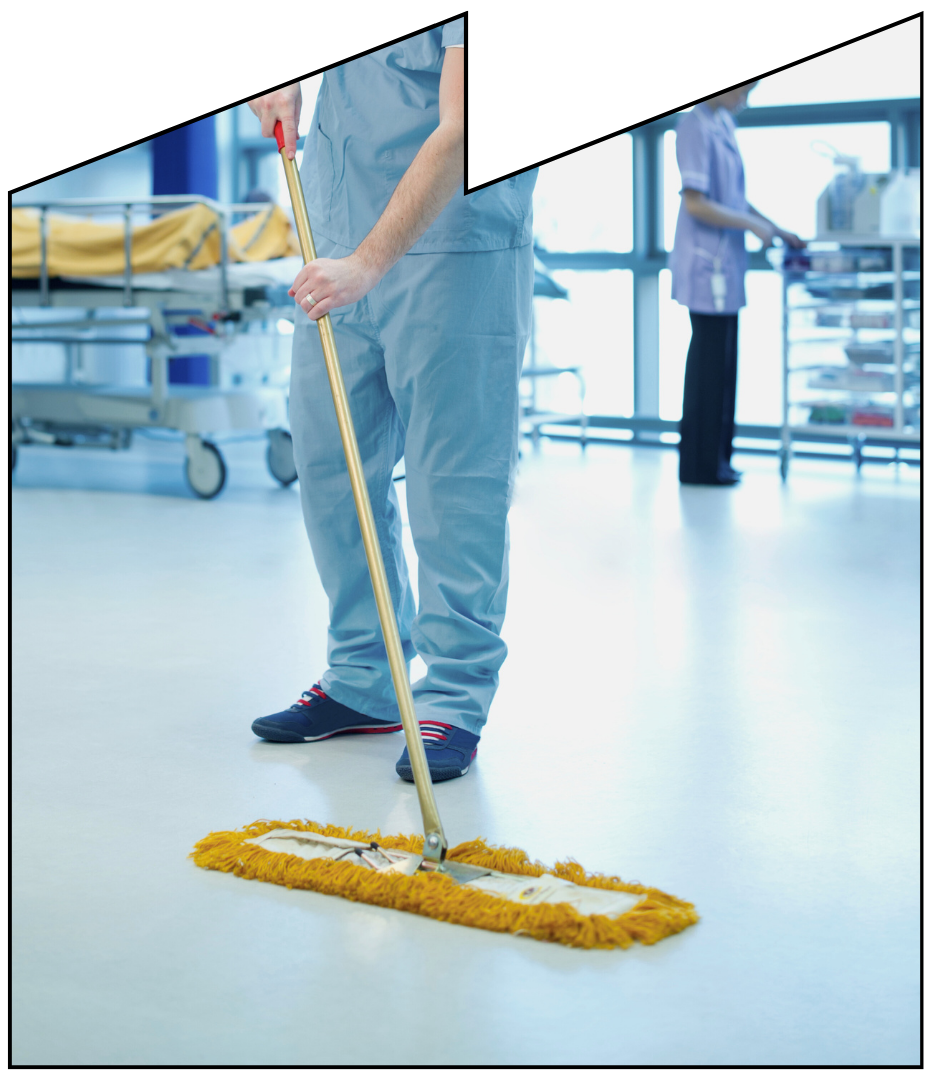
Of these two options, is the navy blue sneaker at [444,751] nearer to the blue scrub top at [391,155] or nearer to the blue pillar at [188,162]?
the blue scrub top at [391,155]

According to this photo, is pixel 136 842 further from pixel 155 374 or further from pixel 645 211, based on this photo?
pixel 645 211

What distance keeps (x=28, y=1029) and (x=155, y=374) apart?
3477mm

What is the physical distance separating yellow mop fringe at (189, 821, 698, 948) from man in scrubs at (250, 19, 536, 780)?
28 cm

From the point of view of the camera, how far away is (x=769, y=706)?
2.06 m

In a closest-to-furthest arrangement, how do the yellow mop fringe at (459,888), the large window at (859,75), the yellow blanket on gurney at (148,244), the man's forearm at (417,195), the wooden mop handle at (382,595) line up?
the yellow mop fringe at (459,888) < the wooden mop handle at (382,595) < the man's forearm at (417,195) < the yellow blanket on gurney at (148,244) < the large window at (859,75)

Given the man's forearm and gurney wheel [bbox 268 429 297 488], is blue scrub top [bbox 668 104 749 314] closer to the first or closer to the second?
gurney wheel [bbox 268 429 297 488]

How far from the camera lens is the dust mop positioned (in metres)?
1.26

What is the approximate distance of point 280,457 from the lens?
15.0 ft

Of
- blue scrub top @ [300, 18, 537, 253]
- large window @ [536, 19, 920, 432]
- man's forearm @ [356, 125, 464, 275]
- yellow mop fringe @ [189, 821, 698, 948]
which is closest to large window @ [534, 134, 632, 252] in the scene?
large window @ [536, 19, 920, 432]

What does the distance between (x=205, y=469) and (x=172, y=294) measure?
59 cm

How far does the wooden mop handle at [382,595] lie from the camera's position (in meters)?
1.38

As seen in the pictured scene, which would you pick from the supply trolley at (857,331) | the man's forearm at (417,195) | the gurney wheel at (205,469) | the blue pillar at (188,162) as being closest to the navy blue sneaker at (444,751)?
the man's forearm at (417,195)

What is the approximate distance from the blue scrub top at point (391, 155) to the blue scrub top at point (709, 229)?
274 centimetres

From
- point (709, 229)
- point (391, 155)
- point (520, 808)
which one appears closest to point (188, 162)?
point (709, 229)
